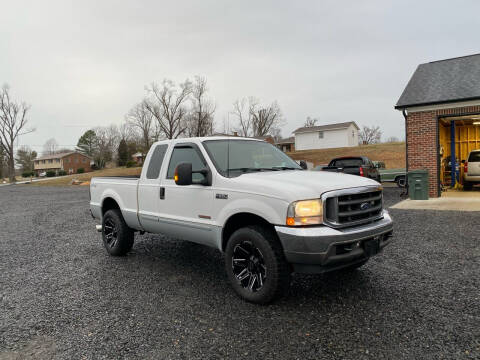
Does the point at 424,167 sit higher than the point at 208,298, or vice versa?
the point at 424,167

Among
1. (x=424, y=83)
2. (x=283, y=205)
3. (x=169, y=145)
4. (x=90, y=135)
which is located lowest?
(x=283, y=205)

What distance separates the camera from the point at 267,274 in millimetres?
3568

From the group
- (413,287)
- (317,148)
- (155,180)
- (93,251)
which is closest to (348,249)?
(413,287)

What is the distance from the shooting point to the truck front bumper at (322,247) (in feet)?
10.8

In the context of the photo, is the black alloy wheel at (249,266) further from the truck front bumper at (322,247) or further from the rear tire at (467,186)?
the rear tire at (467,186)

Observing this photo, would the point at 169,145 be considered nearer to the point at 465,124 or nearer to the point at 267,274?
the point at 267,274

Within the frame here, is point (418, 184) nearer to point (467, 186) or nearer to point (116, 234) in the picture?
point (467, 186)

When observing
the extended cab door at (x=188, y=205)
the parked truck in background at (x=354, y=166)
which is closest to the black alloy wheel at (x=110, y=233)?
the extended cab door at (x=188, y=205)

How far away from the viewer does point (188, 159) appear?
483 cm

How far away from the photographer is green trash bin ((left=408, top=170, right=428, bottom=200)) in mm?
12227

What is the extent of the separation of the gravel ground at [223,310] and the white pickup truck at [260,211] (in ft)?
1.49

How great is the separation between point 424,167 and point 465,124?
633 centimetres

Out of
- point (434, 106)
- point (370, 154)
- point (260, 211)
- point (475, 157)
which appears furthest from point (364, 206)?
point (370, 154)

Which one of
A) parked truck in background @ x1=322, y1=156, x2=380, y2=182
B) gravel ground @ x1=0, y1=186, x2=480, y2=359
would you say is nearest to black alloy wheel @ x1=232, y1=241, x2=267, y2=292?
gravel ground @ x1=0, y1=186, x2=480, y2=359
